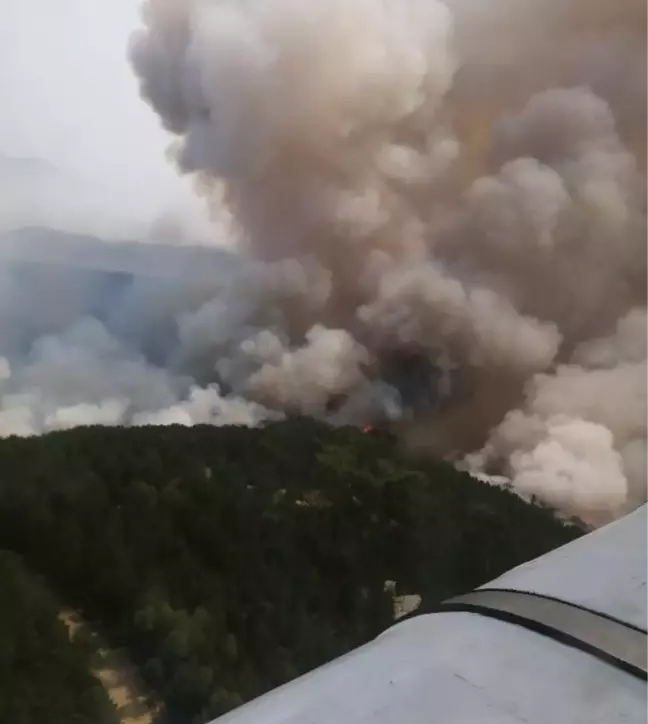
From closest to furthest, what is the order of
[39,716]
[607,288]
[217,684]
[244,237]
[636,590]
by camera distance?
[636,590], [39,716], [217,684], [244,237], [607,288]

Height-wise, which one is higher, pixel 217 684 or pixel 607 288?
pixel 607 288

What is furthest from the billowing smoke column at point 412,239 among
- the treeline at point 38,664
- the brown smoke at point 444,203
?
the treeline at point 38,664

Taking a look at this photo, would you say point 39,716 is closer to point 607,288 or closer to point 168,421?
point 168,421

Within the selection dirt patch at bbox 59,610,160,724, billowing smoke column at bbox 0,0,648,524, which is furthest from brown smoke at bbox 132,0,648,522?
dirt patch at bbox 59,610,160,724

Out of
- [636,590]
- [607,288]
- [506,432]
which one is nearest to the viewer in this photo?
[636,590]

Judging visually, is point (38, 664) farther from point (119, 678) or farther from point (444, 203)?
point (444, 203)

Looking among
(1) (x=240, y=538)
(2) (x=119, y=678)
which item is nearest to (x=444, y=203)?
(1) (x=240, y=538)

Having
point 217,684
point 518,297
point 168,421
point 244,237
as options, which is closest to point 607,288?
point 518,297
